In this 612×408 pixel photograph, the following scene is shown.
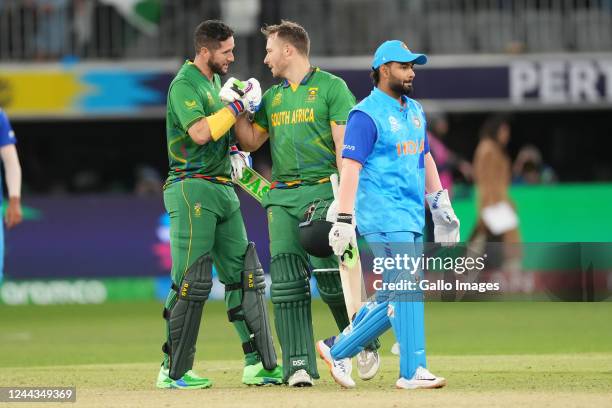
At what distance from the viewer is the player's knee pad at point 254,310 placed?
9.88 m

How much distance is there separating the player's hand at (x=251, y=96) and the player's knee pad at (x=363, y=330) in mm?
1522

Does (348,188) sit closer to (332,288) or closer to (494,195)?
(332,288)

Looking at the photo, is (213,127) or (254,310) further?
(254,310)

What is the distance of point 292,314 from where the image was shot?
31.6ft

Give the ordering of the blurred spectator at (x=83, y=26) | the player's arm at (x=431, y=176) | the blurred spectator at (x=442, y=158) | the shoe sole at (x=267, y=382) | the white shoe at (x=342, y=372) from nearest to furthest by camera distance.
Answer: the white shoe at (x=342, y=372)
the player's arm at (x=431, y=176)
the shoe sole at (x=267, y=382)
the blurred spectator at (x=442, y=158)
the blurred spectator at (x=83, y=26)

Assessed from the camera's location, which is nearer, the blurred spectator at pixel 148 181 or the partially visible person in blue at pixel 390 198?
the partially visible person in blue at pixel 390 198

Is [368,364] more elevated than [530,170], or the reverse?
[530,170]

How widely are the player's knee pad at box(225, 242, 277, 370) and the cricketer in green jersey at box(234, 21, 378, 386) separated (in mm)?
256

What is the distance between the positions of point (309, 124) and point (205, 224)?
3.08 feet

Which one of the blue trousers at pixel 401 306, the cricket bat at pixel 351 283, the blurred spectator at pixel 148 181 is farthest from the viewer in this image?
the blurred spectator at pixel 148 181

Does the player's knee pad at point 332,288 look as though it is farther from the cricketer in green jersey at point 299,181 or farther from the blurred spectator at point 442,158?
the blurred spectator at point 442,158

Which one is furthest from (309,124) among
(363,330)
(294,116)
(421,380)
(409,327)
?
(421,380)

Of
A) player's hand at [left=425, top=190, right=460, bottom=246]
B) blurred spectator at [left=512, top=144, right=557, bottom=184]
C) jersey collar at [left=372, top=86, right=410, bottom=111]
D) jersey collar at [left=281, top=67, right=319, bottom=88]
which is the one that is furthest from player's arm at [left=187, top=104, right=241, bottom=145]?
blurred spectator at [left=512, top=144, right=557, bottom=184]

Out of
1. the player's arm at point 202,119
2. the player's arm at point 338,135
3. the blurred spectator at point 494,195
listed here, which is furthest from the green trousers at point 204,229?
the blurred spectator at point 494,195
